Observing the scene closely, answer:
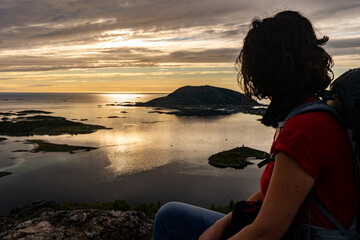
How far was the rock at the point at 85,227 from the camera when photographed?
4.07 m

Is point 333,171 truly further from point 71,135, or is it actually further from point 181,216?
point 71,135

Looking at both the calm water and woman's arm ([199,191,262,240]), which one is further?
the calm water

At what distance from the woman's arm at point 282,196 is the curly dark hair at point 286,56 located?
1.90 ft

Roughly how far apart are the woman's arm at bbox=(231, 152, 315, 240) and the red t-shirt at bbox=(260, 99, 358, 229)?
4 cm

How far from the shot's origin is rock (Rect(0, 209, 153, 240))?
13.3 ft

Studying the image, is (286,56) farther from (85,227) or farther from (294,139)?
(85,227)

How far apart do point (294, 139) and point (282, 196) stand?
0.99 ft

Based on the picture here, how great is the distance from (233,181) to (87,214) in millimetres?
37027

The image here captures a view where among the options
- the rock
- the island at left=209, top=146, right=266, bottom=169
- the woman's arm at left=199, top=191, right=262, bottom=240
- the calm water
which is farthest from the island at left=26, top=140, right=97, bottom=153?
the woman's arm at left=199, top=191, right=262, bottom=240

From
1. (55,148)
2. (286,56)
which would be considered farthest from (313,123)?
(55,148)

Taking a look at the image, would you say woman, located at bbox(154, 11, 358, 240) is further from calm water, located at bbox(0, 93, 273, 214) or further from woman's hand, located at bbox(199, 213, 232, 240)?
calm water, located at bbox(0, 93, 273, 214)

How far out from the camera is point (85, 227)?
14.3 feet

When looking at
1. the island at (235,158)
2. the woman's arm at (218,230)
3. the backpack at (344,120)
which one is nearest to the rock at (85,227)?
the woman's arm at (218,230)

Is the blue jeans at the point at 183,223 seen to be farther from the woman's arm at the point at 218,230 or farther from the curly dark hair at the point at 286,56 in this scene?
the curly dark hair at the point at 286,56
